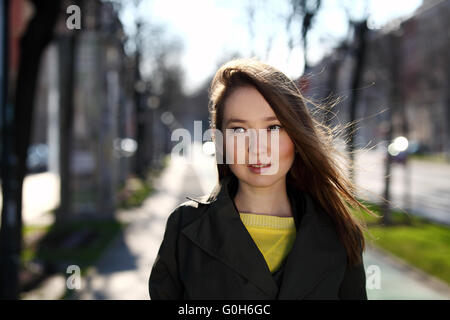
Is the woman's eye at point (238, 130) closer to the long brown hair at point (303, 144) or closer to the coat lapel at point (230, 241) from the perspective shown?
the long brown hair at point (303, 144)

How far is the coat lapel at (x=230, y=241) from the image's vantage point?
1.89 metres

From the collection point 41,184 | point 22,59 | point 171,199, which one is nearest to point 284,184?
point 22,59

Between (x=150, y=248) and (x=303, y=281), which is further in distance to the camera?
(x=150, y=248)

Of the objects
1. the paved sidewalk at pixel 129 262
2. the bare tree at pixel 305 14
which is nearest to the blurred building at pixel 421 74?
the bare tree at pixel 305 14

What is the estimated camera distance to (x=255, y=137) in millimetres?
1981

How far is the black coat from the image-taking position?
6.21 feet

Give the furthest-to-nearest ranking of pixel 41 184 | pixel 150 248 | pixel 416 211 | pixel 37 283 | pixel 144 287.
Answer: pixel 41 184 → pixel 416 211 → pixel 150 248 → pixel 37 283 → pixel 144 287

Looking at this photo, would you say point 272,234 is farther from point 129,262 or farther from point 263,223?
point 129,262

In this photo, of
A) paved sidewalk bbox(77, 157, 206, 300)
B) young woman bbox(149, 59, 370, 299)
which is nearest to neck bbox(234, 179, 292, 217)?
young woman bbox(149, 59, 370, 299)

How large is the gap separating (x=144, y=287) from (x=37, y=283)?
59.0 inches

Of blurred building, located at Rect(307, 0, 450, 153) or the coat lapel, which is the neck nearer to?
the coat lapel

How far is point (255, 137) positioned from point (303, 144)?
9.5 inches

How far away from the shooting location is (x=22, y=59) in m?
6.85

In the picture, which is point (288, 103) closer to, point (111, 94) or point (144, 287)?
point (144, 287)
